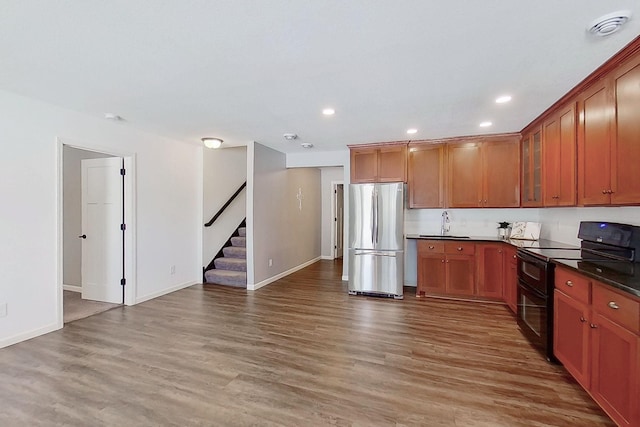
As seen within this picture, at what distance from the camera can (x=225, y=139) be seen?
4.79 metres

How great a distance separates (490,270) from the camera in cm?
420

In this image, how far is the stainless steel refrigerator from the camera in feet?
15.0

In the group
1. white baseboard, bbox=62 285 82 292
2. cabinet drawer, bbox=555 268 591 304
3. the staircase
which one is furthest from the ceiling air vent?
white baseboard, bbox=62 285 82 292

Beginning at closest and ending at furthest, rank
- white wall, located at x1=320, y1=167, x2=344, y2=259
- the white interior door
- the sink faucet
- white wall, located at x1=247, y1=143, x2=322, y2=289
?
the white interior door, the sink faucet, white wall, located at x1=247, y1=143, x2=322, y2=289, white wall, located at x1=320, y1=167, x2=344, y2=259

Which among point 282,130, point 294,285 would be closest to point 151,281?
point 294,285

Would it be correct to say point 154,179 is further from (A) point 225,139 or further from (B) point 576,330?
(B) point 576,330

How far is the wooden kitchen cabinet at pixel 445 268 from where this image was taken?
4.30 meters

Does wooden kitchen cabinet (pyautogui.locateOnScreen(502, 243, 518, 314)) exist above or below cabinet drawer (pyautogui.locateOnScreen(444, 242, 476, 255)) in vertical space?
below

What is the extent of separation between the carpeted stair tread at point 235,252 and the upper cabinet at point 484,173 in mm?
3760

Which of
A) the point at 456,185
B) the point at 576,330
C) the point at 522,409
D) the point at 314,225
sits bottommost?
the point at 522,409

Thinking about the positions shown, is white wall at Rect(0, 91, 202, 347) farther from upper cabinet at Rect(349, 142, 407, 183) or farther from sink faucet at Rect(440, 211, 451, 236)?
sink faucet at Rect(440, 211, 451, 236)

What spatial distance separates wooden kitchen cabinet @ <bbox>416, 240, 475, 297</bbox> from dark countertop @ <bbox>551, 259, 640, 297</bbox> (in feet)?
6.14

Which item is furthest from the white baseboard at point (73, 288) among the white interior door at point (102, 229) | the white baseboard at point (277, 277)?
the white baseboard at point (277, 277)

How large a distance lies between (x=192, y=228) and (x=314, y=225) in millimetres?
3149
